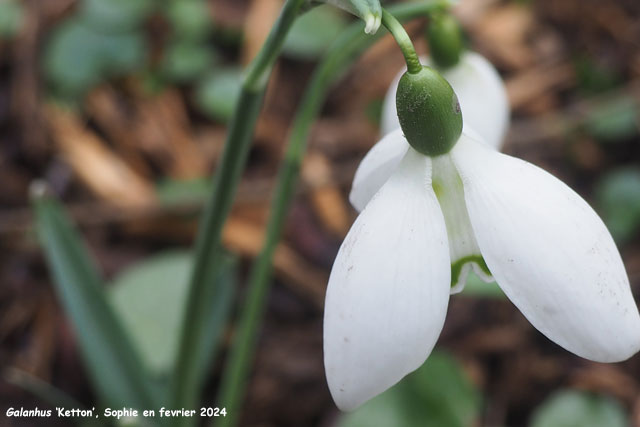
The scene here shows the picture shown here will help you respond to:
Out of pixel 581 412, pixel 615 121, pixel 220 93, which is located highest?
pixel 220 93

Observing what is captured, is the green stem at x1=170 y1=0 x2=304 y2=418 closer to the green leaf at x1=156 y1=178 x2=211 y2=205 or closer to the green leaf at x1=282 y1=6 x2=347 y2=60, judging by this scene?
the green leaf at x1=156 y1=178 x2=211 y2=205

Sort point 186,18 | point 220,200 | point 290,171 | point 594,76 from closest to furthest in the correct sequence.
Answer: point 220,200 → point 290,171 → point 186,18 → point 594,76

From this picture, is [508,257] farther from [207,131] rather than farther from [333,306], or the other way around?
[207,131]

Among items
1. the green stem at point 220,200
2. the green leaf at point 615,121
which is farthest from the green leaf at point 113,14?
the green leaf at point 615,121

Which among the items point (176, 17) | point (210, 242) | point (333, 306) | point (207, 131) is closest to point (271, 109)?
point (207, 131)

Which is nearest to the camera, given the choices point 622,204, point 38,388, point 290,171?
point 290,171

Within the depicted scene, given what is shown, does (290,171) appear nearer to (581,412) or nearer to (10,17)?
(581,412)

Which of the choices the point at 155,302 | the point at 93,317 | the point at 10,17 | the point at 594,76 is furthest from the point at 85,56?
the point at 594,76

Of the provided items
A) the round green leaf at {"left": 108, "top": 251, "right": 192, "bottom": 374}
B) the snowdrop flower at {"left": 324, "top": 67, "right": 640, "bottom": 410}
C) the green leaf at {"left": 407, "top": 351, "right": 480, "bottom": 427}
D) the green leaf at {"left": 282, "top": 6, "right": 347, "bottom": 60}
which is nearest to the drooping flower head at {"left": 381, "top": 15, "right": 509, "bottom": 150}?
the snowdrop flower at {"left": 324, "top": 67, "right": 640, "bottom": 410}
